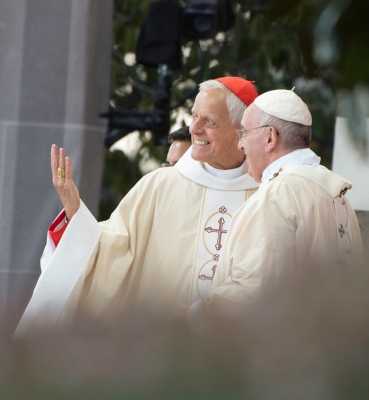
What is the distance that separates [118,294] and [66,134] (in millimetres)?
2123

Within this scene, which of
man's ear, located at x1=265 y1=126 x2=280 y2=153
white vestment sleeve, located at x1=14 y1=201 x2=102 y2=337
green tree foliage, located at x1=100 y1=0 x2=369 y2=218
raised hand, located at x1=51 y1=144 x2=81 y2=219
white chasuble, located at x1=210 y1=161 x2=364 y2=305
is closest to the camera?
green tree foliage, located at x1=100 y1=0 x2=369 y2=218

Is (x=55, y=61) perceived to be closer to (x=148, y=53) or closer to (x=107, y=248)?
(x=148, y=53)

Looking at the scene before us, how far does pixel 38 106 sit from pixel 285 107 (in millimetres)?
2288

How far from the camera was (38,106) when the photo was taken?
5.05m

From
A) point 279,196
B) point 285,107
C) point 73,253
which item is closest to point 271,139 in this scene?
point 285,107

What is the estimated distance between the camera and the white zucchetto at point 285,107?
3178 mm

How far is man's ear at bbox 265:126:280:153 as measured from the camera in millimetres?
3098

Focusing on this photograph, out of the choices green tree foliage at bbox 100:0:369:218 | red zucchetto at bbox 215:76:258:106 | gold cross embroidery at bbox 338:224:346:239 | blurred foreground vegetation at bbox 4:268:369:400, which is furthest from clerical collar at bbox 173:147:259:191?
blurred foreground vegetation at bbox 4:268:369:400

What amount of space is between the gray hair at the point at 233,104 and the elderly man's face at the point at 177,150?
37.7 inches

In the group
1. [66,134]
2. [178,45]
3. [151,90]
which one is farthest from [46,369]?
[151,90]

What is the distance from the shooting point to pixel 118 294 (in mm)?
3162

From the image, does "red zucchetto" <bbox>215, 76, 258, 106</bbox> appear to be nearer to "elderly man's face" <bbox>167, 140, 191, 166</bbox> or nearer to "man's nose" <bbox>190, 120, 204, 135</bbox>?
"man's nose" <bbox>190, 120, 204, 135</bbox>

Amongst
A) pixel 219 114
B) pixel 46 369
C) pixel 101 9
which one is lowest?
pixel 46 369

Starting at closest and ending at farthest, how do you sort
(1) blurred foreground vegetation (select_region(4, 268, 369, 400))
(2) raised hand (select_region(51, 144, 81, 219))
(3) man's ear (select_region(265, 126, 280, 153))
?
(1) blurred foreground vegetation (select_region(4, 268, 369, 400))
(3) man's ear (select_region(265, 126, 280, 153))
(2) raised hand (select_region(51, 144, 81, 219))
